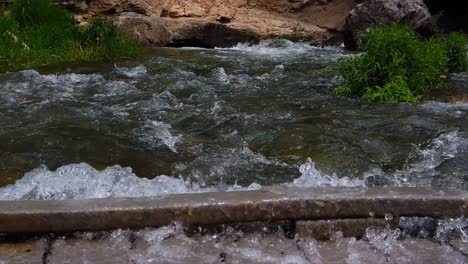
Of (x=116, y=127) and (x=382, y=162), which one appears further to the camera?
(x=116, y=127)

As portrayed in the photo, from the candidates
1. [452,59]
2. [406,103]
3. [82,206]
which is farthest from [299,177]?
[452,59]

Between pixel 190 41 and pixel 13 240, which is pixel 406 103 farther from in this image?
pixel 190 41

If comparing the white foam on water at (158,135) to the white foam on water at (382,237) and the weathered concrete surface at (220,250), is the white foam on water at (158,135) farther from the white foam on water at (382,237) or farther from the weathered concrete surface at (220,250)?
the white foam on water at (382,237)

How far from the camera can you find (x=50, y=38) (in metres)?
9.84

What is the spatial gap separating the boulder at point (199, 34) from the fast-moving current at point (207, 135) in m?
4.43

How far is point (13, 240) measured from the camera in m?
2.95

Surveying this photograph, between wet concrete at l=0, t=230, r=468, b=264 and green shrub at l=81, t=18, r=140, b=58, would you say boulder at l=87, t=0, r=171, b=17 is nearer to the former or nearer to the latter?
green shrub at l=81, t=18, r=140, b=58

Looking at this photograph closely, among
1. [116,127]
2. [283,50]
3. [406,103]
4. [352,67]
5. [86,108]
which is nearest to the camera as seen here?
[116,127]

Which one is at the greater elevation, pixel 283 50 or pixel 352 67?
pixel 352 67

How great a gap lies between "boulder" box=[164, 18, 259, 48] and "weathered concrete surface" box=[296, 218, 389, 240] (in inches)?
390

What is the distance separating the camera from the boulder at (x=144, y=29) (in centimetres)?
1163

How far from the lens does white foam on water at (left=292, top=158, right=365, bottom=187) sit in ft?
14.0

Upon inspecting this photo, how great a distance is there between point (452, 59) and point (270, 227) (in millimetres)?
6925

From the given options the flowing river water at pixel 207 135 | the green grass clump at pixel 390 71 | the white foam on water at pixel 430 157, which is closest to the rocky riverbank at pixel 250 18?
the flowing river water at pixel 207 135
